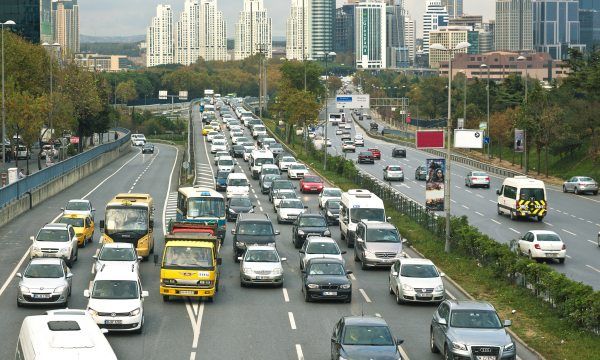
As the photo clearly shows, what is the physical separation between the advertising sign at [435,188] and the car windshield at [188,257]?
17.3 metres

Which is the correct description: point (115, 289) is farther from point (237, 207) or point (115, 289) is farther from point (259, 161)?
point (259, 161)

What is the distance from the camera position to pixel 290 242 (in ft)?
165

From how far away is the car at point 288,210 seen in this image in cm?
5703

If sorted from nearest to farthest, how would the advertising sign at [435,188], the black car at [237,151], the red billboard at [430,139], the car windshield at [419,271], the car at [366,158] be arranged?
the car windshield at [419,271] < the advertising sign at [435,188] < the red billboard at [430,139] < the car at [366,158] < the black car at [237,151]

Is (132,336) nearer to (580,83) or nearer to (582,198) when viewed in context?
(582,198)

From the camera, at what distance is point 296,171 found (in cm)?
8175

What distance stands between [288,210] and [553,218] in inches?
606

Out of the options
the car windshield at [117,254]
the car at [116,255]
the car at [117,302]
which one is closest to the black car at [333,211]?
the car at [116,255]

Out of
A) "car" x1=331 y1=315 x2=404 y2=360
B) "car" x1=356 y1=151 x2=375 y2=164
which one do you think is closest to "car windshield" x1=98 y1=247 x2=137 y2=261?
"car" x1=331 y1=315 x2=404 y2=360

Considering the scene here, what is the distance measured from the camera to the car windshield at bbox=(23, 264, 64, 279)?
109ft

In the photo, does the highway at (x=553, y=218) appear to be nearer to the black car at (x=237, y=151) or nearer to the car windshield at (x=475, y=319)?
the car windshield at (x=475, y=319)

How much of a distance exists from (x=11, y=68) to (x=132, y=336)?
251 feet

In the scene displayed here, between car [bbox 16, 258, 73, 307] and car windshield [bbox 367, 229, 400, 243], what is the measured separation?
13087 mm

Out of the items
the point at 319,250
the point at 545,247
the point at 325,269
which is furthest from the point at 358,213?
the point at 325,269
